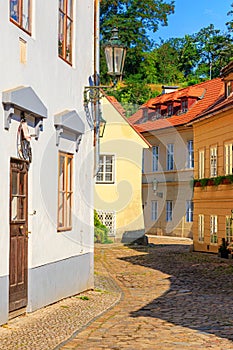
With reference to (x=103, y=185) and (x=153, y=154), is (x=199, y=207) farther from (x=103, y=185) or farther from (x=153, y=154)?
(x=153, y=154)

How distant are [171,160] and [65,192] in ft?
93.3

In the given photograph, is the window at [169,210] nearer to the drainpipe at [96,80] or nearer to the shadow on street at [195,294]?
the shadow on street at [195,294]

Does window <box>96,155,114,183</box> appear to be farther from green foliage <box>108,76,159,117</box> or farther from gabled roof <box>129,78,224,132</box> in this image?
green foliage <box>108,76,159,117</box>

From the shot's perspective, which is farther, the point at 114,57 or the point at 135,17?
the point at 135,17

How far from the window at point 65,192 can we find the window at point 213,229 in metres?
14.9

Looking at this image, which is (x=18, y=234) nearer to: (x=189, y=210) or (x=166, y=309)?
(x=166, y=309)

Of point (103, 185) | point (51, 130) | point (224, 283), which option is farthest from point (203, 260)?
point (51, 130)

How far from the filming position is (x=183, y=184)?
41094 millimetres

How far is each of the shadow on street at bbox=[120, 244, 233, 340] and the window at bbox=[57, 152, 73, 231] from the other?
2082 millimetres

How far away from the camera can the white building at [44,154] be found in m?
10.3

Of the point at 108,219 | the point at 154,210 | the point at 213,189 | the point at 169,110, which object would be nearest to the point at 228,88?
the point at 213,189

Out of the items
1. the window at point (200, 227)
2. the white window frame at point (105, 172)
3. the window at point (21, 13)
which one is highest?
the window at point (21, 13)

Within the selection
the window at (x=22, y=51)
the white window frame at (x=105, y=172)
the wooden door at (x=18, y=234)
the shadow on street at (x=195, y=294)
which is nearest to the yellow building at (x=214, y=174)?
the shadow on street at (x=195, y=294)

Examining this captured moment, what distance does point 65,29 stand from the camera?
13.4 m
